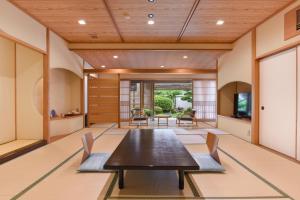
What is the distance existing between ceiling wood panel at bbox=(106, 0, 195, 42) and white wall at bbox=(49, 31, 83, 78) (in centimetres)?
176

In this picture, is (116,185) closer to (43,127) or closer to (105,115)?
(43,127)

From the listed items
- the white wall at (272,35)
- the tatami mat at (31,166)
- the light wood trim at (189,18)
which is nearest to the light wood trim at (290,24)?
the white wall at (272,35)

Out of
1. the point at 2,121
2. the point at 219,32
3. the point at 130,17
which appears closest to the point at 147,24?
the point at 130,17

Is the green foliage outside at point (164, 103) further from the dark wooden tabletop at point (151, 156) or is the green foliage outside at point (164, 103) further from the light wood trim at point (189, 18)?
the dark wooden tabletop at point (151, 156)

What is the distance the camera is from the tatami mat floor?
2.19 metres

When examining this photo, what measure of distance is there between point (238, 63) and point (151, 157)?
14.7ft

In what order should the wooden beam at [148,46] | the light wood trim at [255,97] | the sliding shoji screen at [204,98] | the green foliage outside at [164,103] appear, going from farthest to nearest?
the green foliage outside at [164,103], the sliding shoji screen at [204,98], the wooden beam at [148,46], the light wood trim at [255,97]

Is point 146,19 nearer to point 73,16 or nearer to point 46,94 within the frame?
point 73,16

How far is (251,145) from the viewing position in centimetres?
455

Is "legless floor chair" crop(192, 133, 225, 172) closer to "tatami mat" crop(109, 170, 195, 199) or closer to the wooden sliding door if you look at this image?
"tatami mat" crop(109, 170, 195, 199)

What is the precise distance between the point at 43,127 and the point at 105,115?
10.3ft

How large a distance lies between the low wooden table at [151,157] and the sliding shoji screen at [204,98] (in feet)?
23.4

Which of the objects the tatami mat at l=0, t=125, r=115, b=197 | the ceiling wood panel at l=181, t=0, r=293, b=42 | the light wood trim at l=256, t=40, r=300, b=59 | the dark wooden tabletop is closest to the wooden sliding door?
the tatami mat at l=0, t=125, r=115, b=197

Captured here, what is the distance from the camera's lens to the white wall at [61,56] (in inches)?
198
